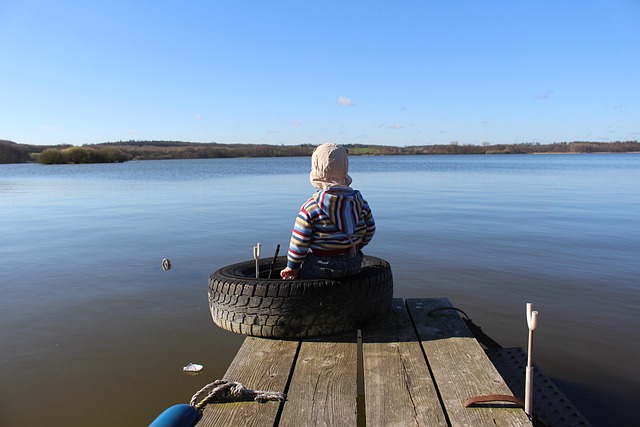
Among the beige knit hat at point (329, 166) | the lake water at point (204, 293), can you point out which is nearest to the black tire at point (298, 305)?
the beige knit hat at point (329, 166)

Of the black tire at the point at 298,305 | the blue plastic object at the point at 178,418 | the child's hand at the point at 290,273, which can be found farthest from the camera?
the child's hand at the point at 290,273

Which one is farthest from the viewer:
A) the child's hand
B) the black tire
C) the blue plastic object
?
the child's hand

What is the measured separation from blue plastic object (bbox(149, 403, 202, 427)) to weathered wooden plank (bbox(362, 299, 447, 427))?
1120 millimetres

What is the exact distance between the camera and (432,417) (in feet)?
10.1

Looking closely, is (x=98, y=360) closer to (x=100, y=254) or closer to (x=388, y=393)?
(x=388, y=393)

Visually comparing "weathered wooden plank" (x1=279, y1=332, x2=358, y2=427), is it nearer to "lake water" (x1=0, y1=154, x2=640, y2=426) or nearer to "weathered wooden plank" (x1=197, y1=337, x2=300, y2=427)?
"weathered wooden plank" (x1=197, y1=337, x2=300, y2=427)

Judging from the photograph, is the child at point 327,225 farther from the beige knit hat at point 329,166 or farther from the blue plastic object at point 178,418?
the blue plastic object at point 178,418

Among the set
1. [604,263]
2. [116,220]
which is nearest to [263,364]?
[604,263]

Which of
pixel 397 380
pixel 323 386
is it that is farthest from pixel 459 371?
pixel 323 386

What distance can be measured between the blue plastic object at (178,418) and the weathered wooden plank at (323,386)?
741 millimetres

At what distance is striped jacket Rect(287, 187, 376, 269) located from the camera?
433cm

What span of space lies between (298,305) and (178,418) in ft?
6.35

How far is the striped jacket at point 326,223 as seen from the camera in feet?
14.2

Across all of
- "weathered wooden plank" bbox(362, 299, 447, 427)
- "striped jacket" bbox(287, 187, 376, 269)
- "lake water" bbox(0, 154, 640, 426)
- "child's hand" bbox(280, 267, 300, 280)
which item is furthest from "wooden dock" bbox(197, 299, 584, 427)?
"lake water" bbox(0, 154, 640, 426)
